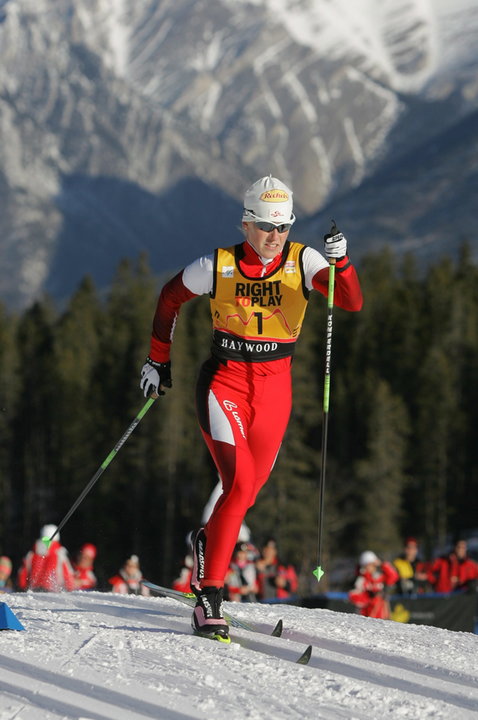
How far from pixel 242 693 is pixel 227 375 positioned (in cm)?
203

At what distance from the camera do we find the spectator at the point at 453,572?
1420 centimetres

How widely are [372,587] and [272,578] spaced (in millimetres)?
1572

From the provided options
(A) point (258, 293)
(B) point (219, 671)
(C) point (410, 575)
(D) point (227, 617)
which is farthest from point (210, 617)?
(C) point (410, 575)

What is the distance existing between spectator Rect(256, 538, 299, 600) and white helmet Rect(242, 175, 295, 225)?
7876 millimetres

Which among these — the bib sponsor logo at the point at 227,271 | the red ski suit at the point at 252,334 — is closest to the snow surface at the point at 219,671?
the red ski suit at the point at 252,334

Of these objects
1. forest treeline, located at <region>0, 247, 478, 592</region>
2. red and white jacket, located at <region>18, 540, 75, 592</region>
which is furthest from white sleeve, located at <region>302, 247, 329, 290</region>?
forest treeline, located at <region>0, 247, 478, 592</region>

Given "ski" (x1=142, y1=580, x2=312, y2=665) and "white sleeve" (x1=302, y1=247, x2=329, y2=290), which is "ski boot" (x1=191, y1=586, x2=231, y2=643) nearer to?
"ski" (x1=142, y1=580, x2=312, y2=665)

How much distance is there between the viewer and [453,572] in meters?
14.3

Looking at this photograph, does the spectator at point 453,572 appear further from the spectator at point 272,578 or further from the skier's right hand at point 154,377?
the skier's right hand at point 154,377

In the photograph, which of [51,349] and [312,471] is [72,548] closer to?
[312,471]

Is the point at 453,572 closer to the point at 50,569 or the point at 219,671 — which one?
the point at 50,569

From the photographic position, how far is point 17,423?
205ft

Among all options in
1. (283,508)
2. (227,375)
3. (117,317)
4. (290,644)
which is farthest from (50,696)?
(117,317)

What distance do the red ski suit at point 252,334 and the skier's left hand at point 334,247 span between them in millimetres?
62
